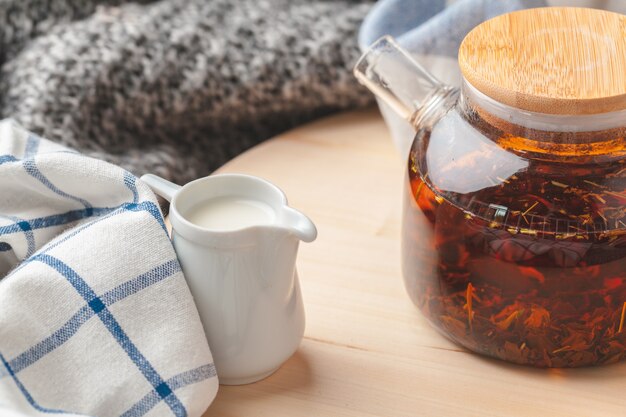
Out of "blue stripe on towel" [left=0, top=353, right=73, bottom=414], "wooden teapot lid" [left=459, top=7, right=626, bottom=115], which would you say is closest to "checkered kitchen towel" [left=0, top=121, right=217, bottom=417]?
"blue stripe on towel" [left=0, top=353, right=73, bottom=414]

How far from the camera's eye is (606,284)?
0.59 metres

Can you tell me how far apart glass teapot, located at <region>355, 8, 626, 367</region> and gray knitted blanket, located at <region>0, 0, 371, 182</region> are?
36 cm

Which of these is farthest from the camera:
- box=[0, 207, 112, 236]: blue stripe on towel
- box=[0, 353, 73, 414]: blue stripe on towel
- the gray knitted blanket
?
the gray knitted blanket

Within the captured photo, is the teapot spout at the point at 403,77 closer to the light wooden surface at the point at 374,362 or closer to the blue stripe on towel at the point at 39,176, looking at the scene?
the light wooden surface at the point at 374,362

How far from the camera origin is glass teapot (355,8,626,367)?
22.5 inches

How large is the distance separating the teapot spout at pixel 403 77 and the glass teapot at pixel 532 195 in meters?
0.03

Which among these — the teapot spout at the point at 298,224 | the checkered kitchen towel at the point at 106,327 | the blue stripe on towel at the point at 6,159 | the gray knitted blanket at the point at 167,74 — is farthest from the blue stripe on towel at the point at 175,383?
the gray knitted blanket at the point at 167,74

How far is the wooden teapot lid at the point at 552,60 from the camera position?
1.81 ft

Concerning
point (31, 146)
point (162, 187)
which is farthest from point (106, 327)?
point (31, 146)

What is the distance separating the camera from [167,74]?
0.97 m

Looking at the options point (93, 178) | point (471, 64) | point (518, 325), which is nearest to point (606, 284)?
point (518, 325)

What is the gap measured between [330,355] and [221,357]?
3.8 inches

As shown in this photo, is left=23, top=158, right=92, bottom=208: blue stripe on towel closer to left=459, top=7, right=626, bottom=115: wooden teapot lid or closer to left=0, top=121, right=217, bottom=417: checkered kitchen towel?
left=0, top=121, right=217, bottom=417: checkered kitchen towel

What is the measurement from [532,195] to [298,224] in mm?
165
